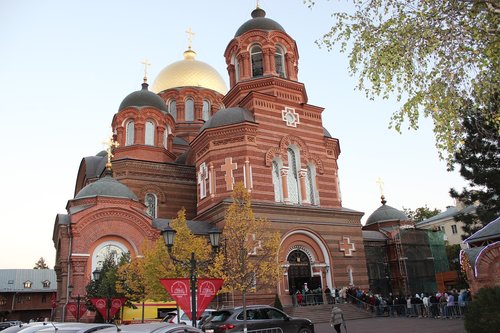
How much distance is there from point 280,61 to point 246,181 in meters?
9.46

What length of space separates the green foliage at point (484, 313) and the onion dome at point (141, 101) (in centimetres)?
2636

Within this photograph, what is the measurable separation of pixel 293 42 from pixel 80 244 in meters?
18.2

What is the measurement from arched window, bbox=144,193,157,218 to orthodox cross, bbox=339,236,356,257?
40.8ft

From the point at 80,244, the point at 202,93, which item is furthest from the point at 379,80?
the point at 202,93

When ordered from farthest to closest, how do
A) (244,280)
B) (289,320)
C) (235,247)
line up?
(235,247), (244,280), (289,320)

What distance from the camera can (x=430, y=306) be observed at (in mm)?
20406

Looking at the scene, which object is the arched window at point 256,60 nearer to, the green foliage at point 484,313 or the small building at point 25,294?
the green foliage at point 484,313

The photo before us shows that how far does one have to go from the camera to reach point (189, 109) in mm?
38906

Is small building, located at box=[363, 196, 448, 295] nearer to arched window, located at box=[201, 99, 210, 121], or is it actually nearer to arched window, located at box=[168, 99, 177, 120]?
arched window, located at box=[201, 99, 210, 121]

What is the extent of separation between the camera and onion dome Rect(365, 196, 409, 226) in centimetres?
3669

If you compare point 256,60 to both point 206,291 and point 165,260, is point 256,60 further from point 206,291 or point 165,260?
point 206,291

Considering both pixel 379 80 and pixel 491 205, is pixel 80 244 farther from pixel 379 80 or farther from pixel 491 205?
pixel 491 205

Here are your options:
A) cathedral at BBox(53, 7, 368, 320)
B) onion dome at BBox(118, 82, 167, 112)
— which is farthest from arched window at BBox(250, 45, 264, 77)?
onion dome at BBox(118, 82, 167, 112)

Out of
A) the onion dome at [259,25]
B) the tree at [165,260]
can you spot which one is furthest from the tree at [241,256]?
the onion dome at [259,25]
